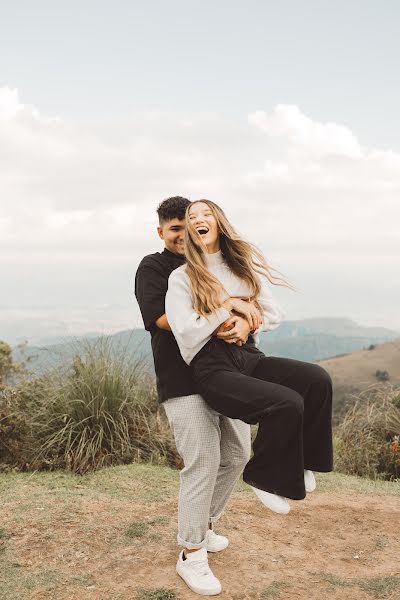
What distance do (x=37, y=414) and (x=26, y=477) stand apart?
748 millimetres

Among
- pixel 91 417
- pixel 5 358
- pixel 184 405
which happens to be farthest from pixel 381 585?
pixel 5 358

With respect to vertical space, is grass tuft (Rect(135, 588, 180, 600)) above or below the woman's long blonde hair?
below

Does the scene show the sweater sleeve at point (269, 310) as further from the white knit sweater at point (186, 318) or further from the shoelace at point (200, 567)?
→ the shoelace at point (200, 567)

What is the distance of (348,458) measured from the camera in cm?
719

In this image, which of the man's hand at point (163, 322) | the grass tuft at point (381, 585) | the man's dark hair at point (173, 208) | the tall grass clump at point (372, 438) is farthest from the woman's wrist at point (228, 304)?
the tall grass clump at point (372, 438)

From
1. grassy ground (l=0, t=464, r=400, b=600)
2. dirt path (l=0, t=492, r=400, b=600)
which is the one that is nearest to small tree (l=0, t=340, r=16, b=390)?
grassy ground (l=0, t=464, r=400, b=600)

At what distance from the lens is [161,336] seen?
11.0ft

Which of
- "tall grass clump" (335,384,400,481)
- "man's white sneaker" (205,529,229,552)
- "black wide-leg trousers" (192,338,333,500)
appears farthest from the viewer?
"tall grass clump" (335,384,400,481)

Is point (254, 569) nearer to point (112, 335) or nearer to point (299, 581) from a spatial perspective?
point (299, 581)

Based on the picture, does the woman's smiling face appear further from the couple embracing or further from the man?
the man

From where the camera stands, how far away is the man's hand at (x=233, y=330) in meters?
3.19

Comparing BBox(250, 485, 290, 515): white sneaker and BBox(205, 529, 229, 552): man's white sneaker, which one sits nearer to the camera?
BBox(250, 485, 290, 515): white sneaker

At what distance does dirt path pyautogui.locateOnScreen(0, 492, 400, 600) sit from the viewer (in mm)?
3566

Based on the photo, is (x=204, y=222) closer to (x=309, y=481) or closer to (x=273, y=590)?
(x=309, y=481)
